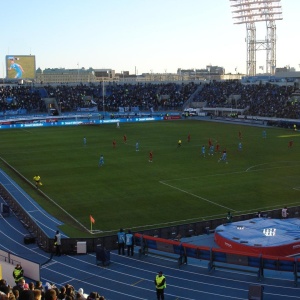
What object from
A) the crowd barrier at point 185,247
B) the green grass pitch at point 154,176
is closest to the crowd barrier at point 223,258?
the crowd barrier at point 185,247

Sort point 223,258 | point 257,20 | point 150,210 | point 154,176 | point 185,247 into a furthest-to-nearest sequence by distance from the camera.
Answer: point 257,20 → point 154,176 → point 150,210 → point 185,247 → point 223,258

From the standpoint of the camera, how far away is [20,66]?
111938mm

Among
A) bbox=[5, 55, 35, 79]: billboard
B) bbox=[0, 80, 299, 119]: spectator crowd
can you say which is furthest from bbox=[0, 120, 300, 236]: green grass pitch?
bbox=[5, 55, 35, 79]: billboard

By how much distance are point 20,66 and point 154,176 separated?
79924mm

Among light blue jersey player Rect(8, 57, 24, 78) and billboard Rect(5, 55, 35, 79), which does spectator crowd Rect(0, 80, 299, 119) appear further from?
light blue jersey player Rect(8, 57, 24, 78)

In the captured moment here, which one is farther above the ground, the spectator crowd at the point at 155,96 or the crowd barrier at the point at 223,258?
the spectator crowd at the point at 155,96

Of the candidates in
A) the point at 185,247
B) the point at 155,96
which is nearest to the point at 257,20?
the point at 155,96

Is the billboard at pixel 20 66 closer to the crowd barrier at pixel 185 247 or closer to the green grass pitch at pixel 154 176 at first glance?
the green grass pitch at pixel 154 176

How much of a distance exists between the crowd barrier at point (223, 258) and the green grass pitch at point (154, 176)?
16.8 ft

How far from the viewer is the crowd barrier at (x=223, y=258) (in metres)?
18.6

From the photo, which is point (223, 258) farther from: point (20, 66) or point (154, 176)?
point (20, 66)

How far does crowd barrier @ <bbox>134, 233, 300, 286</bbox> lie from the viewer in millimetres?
18562

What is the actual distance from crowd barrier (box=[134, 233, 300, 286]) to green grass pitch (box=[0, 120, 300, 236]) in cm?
511

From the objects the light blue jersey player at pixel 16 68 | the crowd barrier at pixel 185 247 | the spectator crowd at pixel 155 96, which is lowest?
the crowd barrier at pixel 185 247
